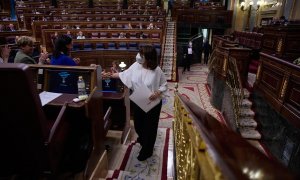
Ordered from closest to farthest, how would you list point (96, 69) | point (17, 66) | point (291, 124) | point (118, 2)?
point (17, 66) → point (96, 69) → point (291, 124) → point (118, 2)

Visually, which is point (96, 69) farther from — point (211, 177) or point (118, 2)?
point (118, 2)

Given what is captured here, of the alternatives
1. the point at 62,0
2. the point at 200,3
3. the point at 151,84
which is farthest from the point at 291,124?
the point at 62,0

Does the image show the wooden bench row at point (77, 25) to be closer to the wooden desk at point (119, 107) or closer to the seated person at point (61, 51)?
the wooden desk at point (119, 107)

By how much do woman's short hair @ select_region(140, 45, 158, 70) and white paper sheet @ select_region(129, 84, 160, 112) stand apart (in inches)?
9.4

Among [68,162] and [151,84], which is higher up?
[151,84]

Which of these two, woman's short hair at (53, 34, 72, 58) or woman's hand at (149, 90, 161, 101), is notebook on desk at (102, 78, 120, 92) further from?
woman's hand at (149, 90, 161, 101)

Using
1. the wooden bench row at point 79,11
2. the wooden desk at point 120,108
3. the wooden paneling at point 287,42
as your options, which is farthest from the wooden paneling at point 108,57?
the wooden desk at point 120,108

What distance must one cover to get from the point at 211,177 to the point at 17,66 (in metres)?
1.11

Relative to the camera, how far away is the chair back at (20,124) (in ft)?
3.77

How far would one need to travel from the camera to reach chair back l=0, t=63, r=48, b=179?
115 centimetres

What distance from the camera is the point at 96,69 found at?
6.94 ft

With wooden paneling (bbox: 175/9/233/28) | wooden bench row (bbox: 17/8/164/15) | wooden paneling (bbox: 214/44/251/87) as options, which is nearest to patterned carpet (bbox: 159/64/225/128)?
wooden paneling (bbox: 214/44/251/87)

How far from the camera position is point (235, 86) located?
4.23 metres

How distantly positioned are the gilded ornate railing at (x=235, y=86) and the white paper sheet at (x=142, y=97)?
2238 millimetres
